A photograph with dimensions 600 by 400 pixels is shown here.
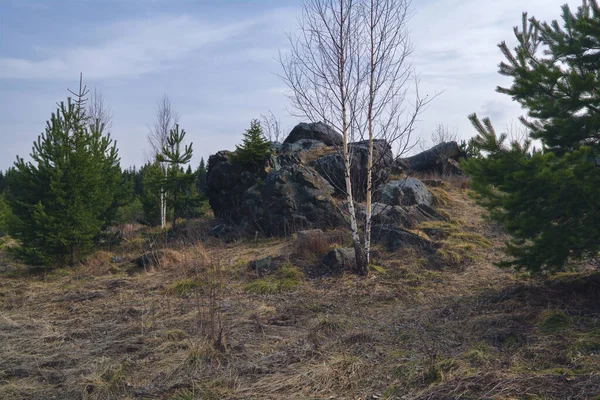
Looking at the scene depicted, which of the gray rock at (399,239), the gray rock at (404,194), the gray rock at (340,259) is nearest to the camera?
the gray rock at (340,259)

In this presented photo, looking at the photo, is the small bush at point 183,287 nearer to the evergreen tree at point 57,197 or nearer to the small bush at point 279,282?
the small bush at point 279,282

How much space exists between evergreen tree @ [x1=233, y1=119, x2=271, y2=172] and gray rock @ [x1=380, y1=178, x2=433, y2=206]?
13.4ft

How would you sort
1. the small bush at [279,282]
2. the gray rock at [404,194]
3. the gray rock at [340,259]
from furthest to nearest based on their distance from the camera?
the gray rock at [404,194]
the gray rock at [340,259]
the small bush at [279,282]

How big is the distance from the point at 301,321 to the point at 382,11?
5821mm

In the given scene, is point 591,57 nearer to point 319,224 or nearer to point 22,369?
point 22,369

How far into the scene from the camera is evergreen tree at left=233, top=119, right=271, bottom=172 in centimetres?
1597

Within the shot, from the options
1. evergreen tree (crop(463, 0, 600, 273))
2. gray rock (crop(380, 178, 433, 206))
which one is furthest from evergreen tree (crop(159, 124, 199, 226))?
evergreen tree (crop(463, 0, 600, 273))

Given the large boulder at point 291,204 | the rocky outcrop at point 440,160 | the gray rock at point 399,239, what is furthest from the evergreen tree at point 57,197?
the rocky outcrop at point 440,160

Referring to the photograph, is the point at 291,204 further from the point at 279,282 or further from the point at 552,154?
the point at 552,154

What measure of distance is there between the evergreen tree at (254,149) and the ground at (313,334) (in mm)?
6258

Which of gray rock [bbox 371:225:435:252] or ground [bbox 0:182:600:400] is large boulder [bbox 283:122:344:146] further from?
ground [bbox 0:182:600:400]

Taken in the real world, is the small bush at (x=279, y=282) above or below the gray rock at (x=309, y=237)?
A: below

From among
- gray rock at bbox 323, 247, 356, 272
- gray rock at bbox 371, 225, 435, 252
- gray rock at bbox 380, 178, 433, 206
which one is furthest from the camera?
gray rock at bbox 380, 178, 433, 206

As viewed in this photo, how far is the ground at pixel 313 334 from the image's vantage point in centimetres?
436
